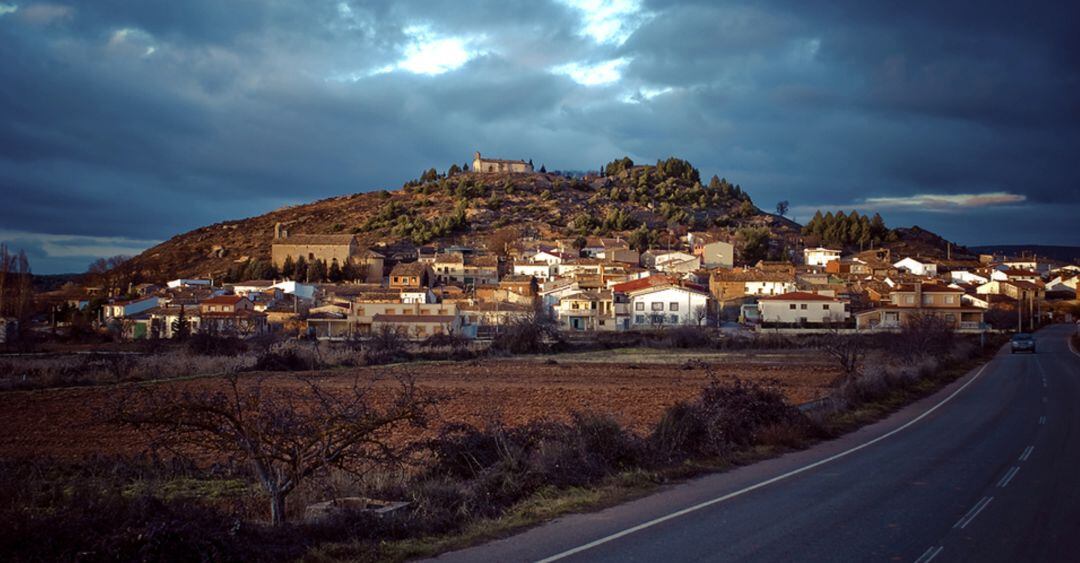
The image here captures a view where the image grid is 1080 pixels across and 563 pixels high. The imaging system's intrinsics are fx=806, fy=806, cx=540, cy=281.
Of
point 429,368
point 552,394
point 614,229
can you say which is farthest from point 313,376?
point 614,229

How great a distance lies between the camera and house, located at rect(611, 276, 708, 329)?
78125mm

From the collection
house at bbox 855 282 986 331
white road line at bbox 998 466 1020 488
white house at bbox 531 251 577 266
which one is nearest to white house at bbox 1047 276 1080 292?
house at bbox 855 282 986 331

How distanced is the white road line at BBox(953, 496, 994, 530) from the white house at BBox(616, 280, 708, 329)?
223ft

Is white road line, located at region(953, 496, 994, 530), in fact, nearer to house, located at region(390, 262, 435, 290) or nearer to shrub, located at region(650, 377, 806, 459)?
shrub, located at region(650, 377, 806, 459)

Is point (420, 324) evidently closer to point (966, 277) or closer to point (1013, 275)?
point (966, 277)

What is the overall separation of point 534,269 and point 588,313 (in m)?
24.5

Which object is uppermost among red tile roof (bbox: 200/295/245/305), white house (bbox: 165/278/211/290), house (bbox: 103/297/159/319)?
white house (bbox: 165/278/211/290)

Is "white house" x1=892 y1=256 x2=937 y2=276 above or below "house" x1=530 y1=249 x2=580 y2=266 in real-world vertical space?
below

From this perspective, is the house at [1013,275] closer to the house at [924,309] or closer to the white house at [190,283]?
the house at [924,309]

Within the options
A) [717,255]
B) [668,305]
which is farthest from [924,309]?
[717,255]

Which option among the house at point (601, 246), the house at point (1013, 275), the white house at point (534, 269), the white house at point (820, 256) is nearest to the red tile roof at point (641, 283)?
the white house at point (534, 269)

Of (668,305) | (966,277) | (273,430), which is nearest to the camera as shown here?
(273,430)

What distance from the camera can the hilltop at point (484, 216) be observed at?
133125mm

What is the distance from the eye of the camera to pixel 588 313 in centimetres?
7988
